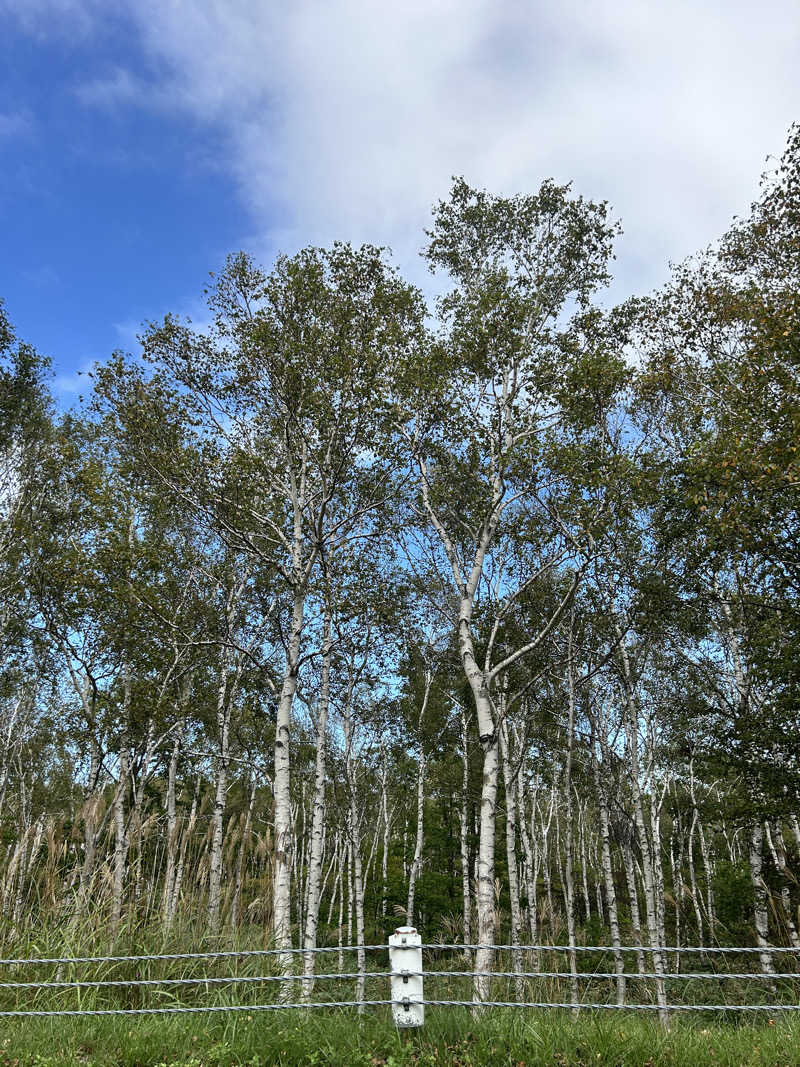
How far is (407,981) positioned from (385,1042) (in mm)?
481

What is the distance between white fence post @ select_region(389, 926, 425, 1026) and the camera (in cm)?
374

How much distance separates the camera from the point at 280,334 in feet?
38.0

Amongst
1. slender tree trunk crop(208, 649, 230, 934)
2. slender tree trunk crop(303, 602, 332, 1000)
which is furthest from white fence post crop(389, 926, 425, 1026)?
slender tree trunk crop(303, 602, 332, 1000)

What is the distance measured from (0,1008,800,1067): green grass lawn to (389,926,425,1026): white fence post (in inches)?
7.2

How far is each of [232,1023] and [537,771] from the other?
1979 cm

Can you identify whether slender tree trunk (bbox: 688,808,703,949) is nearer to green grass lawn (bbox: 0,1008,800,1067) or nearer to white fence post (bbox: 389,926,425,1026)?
green grass lawn (bbox: 0,1008,800,1067)

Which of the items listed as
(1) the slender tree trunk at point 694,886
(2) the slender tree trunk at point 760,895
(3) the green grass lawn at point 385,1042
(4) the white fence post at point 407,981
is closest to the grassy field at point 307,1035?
(3) the green grass lawn at point 385,1042

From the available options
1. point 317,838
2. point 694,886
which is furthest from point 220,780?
point 694,886

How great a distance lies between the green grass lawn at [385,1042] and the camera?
12.0 ft

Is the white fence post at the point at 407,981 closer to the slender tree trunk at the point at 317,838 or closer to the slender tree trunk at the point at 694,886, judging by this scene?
the slender tree trunk at the point at 317,838

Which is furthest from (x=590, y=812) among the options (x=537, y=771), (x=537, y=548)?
(x=537, y=548)

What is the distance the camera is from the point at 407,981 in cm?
377

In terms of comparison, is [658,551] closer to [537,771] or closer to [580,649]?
[580,649]

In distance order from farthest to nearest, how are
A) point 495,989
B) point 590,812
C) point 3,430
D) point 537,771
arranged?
point 590,812 → point 537,771 → point 3,430 → point 495,989
